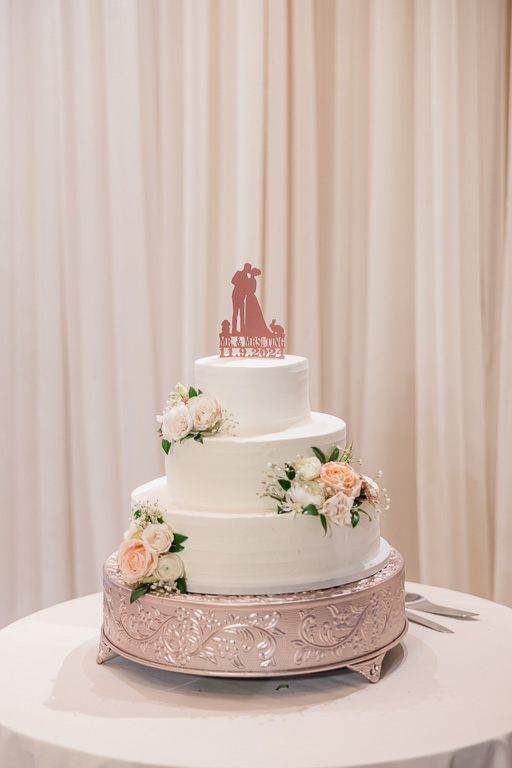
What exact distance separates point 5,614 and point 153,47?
267 centimetres

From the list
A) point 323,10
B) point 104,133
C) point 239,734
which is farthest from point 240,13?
point 239,734

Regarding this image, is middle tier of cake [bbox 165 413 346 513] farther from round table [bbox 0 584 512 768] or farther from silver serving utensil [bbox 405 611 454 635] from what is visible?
silver serving utensil [bbox 405 611 454 635]

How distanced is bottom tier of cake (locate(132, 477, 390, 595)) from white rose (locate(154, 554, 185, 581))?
3 centimetres

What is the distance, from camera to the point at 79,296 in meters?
3.96

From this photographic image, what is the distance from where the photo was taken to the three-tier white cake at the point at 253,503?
214cm

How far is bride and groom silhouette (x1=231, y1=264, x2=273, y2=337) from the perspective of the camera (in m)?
2.55

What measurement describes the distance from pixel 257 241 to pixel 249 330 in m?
1.25

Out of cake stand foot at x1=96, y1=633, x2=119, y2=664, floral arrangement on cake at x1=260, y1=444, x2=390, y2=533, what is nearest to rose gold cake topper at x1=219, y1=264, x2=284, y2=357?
floral arrangement on cake at x1=260, y1=444, x2=390, y2=533

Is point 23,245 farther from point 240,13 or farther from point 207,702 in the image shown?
point 207,702

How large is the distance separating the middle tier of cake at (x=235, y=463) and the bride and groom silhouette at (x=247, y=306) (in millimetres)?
404

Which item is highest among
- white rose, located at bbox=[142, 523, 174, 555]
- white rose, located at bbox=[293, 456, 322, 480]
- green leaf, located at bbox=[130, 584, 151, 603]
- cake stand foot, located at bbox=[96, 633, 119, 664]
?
white rose, located at bbox=[293, 456, 322, 480]

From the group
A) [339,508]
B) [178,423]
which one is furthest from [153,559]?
[339,508]

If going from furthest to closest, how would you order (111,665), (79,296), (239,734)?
1. (79,296)
2. (111,665)
3. (239,734)

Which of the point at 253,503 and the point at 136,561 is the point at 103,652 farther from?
the point at 253,503
